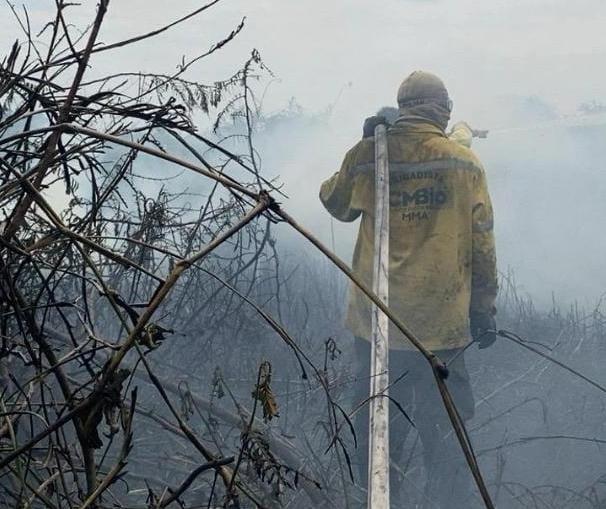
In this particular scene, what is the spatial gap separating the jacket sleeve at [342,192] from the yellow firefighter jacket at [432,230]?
2 centimetres

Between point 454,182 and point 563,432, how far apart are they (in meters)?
1.73

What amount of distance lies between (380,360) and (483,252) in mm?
1559

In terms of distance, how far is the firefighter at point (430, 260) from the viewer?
4.38m

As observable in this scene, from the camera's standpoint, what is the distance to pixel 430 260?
4.44 m

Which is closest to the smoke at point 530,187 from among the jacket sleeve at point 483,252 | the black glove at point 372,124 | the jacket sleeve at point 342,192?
the jacket sleeve at point 342,192

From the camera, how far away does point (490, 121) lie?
43.1ft

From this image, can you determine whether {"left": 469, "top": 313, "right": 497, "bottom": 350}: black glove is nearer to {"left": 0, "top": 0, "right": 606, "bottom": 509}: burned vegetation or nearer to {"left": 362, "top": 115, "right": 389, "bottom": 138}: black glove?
{"left": 0, "top": 0, "right": 606, "bottom": 509}: burned vegetation

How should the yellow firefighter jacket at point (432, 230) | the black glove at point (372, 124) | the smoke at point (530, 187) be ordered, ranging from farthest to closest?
the smoke at point (530, 187)
the black glove at point (372, 124)
the yellow firefighter jacket at point (432, 230)

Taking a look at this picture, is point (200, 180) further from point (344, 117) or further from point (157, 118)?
point (157, 118)

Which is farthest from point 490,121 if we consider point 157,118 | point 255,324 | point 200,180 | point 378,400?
point 157,118

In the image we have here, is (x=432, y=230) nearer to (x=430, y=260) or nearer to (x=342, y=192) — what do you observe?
(x=430, y=260)

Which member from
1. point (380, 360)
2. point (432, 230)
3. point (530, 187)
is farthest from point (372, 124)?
point (530, 187)

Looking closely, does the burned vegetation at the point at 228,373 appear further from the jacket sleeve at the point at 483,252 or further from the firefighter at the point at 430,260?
the jacket sleeve at the point at 483,252

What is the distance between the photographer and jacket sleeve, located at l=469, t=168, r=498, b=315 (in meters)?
4.39
